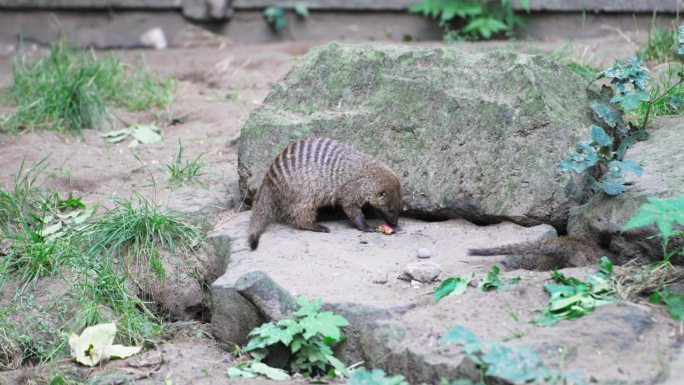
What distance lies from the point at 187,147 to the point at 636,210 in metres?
2.94

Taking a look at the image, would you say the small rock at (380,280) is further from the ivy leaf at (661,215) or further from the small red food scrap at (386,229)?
the ivy leaf at (661,215)

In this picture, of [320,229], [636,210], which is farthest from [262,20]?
[636,210]

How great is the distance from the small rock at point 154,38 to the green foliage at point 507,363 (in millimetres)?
5966

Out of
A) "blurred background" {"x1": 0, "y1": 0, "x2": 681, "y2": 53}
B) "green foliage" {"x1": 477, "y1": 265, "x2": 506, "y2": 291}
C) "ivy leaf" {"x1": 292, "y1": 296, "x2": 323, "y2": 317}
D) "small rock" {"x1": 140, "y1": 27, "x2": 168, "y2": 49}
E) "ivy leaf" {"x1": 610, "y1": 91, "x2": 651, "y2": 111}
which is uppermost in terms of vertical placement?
"ivy leaf" {"x1": 610, "y1": 91, "x2": 651, "y2": 111}

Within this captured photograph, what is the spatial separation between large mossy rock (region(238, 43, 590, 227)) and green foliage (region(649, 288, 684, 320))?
3.02ft

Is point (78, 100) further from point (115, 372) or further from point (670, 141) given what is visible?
point (670, 141)

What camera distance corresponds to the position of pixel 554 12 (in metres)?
7.31

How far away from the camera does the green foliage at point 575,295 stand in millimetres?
3066

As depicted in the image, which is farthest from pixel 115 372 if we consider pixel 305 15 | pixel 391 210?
pixel 305 15

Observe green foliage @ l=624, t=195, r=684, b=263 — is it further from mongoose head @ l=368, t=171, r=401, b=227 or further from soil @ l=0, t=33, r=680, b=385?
soil @ l=0, t=33, r=680, b=385

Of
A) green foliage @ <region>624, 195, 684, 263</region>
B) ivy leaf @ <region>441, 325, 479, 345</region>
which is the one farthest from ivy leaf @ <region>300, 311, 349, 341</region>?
green foliage @ <region>624, 195, 684, 263</region>

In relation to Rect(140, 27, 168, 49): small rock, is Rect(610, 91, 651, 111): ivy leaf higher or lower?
higher

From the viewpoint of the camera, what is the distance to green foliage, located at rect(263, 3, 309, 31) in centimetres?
781

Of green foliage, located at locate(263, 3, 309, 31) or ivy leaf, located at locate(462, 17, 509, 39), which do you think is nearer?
ivy leaf, located at locate(462, 17, 509, 39)
